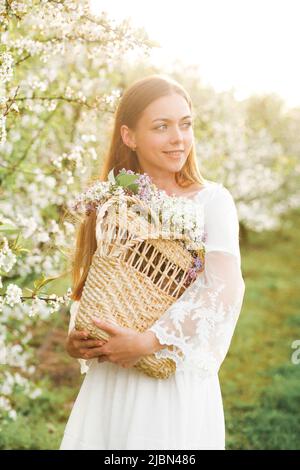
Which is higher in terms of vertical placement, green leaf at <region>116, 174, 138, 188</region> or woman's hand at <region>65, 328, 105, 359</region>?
green leaf at <region>116, 174, 138, 188</region>

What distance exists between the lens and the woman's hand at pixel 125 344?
7.35ft

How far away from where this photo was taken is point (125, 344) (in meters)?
2.24

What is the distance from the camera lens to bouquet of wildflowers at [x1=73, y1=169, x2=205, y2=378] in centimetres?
228

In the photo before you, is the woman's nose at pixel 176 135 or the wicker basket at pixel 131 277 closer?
the wicker basket at pixel 131 277

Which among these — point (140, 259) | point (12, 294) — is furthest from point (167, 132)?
point (12, 294)

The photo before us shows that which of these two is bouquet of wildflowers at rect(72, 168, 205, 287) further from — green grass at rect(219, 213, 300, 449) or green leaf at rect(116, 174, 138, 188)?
green grass at rect(219, 213, 300, 449)

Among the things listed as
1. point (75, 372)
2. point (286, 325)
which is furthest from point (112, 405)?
point (286, 325)

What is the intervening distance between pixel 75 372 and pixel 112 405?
4.50 metres

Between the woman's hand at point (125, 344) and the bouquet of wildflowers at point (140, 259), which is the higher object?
the bouquet of wildflowers at point (140, 259)

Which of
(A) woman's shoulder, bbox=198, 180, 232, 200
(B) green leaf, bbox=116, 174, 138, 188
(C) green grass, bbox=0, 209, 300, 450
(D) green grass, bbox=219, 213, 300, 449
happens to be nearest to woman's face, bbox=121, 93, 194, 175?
(A) woman's shoulder, bbox=198, 180, 232, 200

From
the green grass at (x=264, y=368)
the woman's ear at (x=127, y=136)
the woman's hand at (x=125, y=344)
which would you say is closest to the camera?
the woman's hand at (x=125, y=344)

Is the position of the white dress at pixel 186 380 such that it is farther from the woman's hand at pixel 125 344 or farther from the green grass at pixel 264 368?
the green grass at pixel 264 368

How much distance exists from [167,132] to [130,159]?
28 cm

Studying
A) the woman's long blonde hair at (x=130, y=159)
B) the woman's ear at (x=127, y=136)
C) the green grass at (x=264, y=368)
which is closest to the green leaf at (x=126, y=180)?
the woman's long blonde hair at (x=130, y=159)
